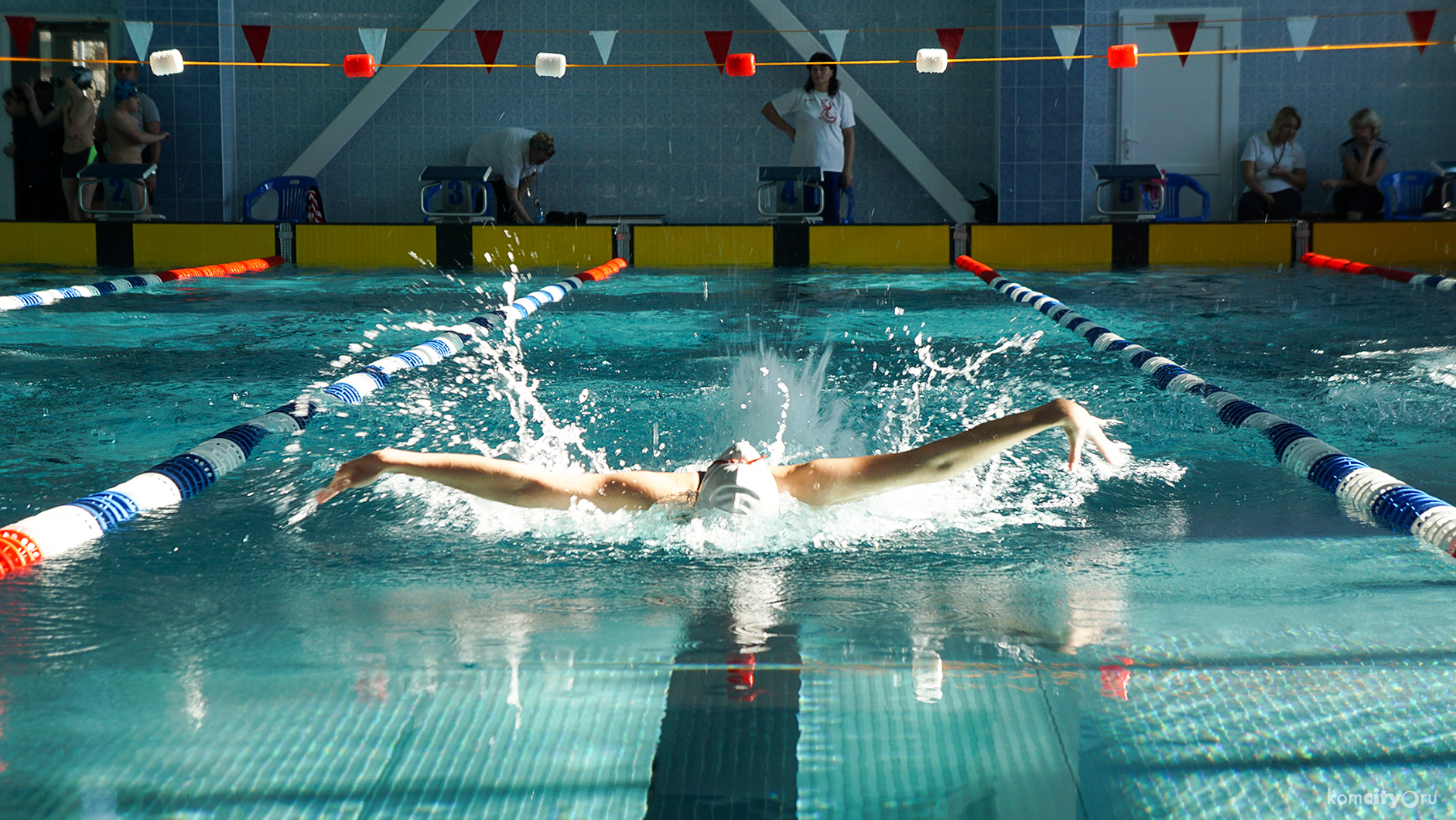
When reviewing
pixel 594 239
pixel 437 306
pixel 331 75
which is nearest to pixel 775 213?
pixel 594 239

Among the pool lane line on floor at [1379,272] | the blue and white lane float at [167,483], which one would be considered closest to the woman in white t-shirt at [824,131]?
the pool lane line on floor at [1379,272]

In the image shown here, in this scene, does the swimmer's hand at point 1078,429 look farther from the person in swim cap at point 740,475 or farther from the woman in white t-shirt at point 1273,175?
the woman in white t-shirt at point 1273,175

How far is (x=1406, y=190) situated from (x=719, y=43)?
578cm

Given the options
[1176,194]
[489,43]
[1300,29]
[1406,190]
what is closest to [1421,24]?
[1300,29]

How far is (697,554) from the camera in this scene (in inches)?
91.6

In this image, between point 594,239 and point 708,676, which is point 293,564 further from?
point 594,239

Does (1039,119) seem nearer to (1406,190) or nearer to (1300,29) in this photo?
(1300,29)

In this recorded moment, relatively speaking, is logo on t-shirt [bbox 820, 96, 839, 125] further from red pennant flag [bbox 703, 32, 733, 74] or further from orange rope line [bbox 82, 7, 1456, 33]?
orange rope line [bbox 82, 7, 1456, 33]

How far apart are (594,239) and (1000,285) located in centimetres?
314

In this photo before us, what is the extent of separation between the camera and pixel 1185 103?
35.5 feet

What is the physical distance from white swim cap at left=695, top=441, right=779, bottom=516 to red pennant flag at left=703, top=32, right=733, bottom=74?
7.43 meters

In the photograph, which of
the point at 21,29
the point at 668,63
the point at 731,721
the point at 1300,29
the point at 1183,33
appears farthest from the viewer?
the point at 668,63

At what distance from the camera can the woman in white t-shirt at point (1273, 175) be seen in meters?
10.0

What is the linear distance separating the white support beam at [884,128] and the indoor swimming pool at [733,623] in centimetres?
692
